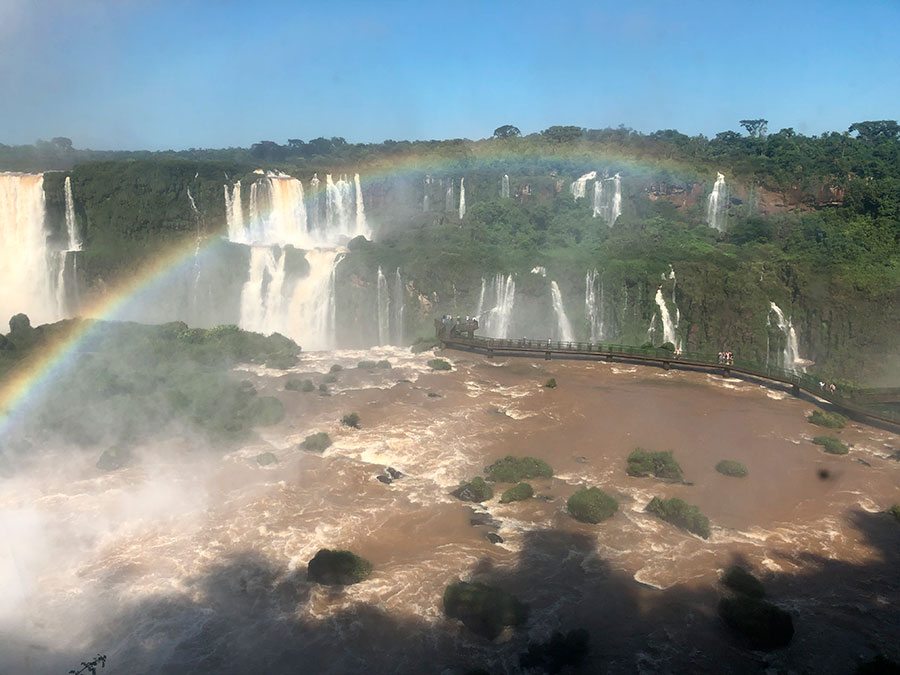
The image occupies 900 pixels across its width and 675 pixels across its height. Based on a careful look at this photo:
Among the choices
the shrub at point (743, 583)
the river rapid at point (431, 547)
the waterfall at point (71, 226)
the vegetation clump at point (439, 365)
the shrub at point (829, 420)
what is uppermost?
the waterfall at point (71, 226)

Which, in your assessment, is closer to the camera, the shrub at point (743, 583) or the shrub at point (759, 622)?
the shrub at point (759, 622)

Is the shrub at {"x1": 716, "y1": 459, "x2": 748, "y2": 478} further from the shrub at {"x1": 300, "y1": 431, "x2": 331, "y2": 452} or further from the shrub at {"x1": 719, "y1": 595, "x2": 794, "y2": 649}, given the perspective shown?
the shrub at {"x1": 300, "y1": 431, "x2": 331, "y2": 452}

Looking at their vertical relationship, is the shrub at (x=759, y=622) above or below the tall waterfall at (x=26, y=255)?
below

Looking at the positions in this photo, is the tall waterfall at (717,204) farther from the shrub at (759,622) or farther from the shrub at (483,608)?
the shrub at (483,608)

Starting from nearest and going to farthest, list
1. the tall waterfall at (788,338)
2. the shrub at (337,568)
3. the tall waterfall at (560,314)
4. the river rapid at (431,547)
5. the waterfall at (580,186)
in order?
the river rapid at (431,547)
the shrub at (337,568)
the tall waterfall at (788,338)
the tall waterfall at (560,314)
the waterfall at (580,186)

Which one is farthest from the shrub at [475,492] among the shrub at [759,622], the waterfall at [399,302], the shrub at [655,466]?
the waterfall at [399,302]

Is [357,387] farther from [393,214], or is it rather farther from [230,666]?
[393,214]

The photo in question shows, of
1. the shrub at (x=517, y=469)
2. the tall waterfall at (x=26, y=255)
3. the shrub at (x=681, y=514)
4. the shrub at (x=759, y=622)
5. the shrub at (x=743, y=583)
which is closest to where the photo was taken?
the shrub at (x=759, y=622)
